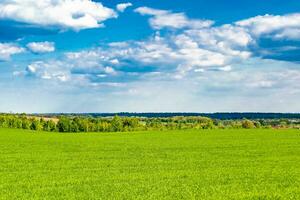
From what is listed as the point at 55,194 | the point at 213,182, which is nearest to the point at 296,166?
the point at 213,182

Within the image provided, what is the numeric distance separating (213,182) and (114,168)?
8226mm

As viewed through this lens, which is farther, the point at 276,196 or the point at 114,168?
the point at 114,168

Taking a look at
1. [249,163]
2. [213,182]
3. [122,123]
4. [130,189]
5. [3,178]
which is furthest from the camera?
[122,123]

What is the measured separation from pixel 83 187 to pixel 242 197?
7.29 m

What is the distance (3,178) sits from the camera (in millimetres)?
26266

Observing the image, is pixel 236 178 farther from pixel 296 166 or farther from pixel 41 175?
pixel 41 175

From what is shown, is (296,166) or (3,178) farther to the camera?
(296,166)

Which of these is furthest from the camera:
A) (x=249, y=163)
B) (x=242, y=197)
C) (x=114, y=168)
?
(x=249, y=163)

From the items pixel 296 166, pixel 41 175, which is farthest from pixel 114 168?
pixel 296 166

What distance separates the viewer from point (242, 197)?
66.8ft

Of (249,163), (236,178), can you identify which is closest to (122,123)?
(249,163)

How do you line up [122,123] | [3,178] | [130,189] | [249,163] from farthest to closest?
[122,123]
[249,163]
[3,178]
[130,189]

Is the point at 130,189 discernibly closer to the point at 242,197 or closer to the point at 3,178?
the point at 242,197

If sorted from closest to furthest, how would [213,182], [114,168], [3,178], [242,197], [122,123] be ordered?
[242,197]
[213,182]
[3,178]
[114,168]
[122,123]
